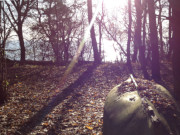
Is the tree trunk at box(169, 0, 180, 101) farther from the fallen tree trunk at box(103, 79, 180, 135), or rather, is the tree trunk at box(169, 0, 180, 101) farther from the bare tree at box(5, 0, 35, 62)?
the bare tree at box(5, 0, 35, 62)

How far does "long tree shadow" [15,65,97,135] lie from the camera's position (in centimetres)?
568

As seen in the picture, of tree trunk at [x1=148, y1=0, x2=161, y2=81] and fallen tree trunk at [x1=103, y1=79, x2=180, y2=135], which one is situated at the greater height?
tree trunk at [x1=148, y1=0, x2=161, y2=81]

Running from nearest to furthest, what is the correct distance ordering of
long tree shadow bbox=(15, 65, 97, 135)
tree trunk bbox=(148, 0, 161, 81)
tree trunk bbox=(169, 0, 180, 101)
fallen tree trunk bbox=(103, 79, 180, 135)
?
fallen tree trunk bbox=(103, 79, 180, 135), long tree shadow bbox=(15, 65, 97, 135), tree trunk bbox=(169, 0, 180, 101), tree trunk bbox=(148, 0, 161, 81)

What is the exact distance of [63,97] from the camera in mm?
8734

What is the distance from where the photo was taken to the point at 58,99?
27.8ft

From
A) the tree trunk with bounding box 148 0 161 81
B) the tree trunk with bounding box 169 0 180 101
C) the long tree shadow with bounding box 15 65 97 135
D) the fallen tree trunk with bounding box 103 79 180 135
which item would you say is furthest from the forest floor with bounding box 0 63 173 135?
the tree trunk with bounding box 169 0 180 101

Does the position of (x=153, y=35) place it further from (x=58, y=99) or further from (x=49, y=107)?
(x=49, y=107)

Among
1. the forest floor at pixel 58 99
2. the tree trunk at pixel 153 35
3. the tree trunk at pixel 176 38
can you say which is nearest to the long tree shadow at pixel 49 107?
the forest floor at pixel 58 99

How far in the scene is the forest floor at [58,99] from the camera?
18.9 ft

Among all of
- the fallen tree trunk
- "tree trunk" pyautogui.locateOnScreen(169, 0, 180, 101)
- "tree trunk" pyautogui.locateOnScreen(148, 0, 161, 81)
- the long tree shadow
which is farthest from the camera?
"tree trunk" pyautogui.locateOnScreen(148, 0, 161, 81)

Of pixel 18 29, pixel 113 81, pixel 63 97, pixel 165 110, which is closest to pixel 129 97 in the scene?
pixel 165 110

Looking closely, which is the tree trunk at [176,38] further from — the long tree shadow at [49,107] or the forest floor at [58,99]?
the long tree shadow at [49,107]

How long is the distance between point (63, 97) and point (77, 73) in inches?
175

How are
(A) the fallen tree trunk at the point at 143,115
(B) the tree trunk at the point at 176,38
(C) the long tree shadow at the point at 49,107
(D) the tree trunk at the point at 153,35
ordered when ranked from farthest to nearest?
1. (D) the tree trunk at the point at 153,35
2. (B) the tree trunk at the point at 176,38
3. (C) the long tree shadow at the point at 49,107
4. (A) the fallen tree trunk at the point at 143,115
